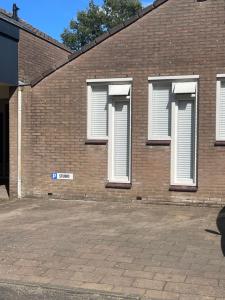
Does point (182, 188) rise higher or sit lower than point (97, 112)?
lower

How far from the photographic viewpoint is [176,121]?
10.8 meters

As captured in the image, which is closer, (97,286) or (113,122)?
(97,286)

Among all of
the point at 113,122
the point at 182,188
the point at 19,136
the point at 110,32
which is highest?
the point at 110,32

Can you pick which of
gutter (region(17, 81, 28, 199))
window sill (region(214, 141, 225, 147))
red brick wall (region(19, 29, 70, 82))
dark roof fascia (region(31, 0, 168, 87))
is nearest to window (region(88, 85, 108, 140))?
dark roof fascia (region(31, 0, 168, 87))

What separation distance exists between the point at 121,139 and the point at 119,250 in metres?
4.77

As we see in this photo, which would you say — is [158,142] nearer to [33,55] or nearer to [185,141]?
[185,141]

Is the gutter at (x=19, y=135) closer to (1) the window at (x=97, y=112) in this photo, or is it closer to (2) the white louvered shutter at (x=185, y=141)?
(1) the window at (x=97, y=112)

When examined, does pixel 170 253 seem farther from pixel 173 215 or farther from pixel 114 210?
pixel 114 210

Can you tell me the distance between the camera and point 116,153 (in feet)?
37.4

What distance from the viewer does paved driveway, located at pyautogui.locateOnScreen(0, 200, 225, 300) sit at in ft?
18.1

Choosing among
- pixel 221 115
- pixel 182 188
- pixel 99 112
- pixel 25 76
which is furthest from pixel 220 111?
pixel 25 76

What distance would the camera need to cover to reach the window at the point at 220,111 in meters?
10.4

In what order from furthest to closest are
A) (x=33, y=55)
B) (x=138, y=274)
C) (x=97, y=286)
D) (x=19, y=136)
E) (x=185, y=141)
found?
(x=33, y=55), (x=19, y=136), (x=185, y=141), (x=138, y=274), (x=97, y=286)

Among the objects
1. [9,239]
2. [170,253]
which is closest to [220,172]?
[170,253]
